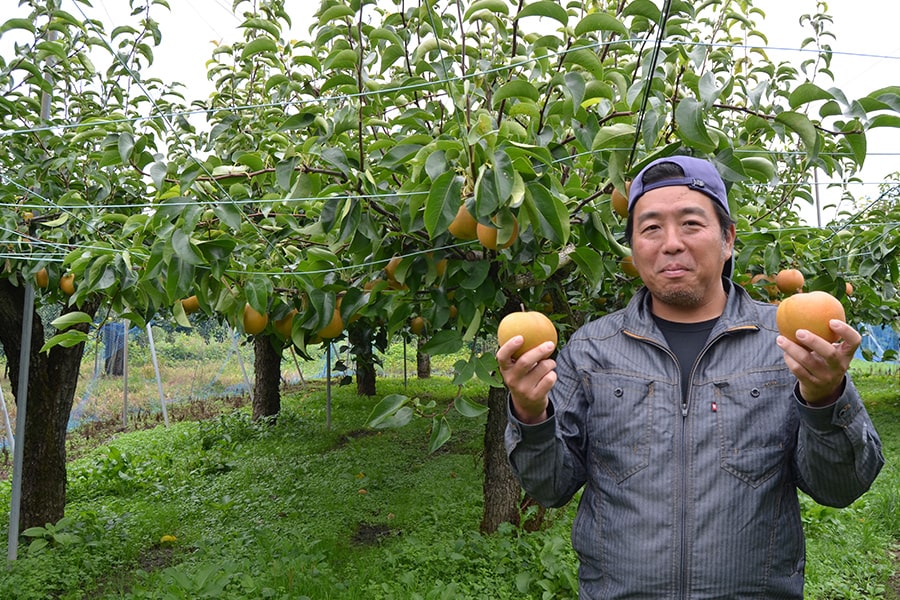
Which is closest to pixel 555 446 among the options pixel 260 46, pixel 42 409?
pixel 260 46

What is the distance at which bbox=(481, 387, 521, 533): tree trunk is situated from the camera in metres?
3.45

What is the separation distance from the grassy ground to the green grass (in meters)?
0.01

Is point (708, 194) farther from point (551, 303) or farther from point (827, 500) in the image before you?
point (551, 303)

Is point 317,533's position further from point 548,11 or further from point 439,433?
point 548,11

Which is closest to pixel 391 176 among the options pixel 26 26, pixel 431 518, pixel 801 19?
pixel 26 26

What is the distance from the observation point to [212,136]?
7.81ft

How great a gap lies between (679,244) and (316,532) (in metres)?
3.55

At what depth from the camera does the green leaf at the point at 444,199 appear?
4.19 feet

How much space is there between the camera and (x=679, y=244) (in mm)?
1190

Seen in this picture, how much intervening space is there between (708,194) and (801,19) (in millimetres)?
1975

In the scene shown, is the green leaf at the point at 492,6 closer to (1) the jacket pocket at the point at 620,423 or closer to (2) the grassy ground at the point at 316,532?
(1) the jacket pocket at the point at 620,423

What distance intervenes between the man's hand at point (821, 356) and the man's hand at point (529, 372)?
34 centimetres

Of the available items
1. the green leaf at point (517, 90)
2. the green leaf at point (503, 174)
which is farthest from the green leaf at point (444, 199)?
the green leaf at point (517, 90)

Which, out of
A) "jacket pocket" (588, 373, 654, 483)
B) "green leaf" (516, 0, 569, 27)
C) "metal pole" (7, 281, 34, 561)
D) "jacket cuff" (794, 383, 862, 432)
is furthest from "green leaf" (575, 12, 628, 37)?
"metal pole" (7, 281, 34, 561)
